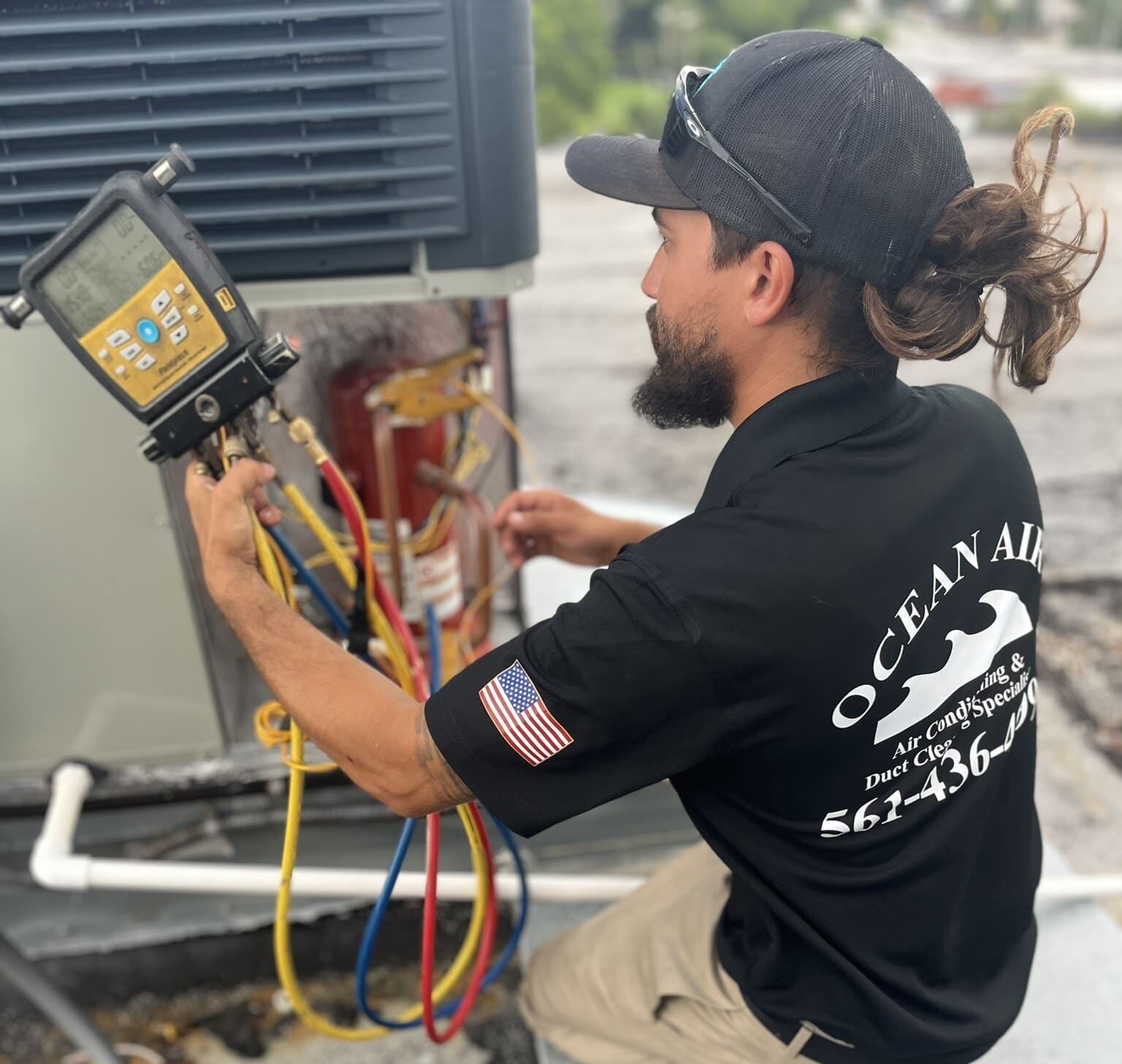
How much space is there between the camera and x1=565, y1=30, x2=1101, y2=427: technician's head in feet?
3.08

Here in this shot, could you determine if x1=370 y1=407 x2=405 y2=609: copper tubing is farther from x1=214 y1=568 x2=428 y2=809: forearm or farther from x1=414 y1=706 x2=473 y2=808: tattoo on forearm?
x1=414 y1=706 x2=473 y2=808: tattoo on forearm

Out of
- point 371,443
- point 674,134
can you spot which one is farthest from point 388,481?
point 674,134

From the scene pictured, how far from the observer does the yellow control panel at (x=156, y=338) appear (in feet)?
3.25

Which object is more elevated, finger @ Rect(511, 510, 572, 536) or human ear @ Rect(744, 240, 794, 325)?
human ear @ Rect(744, 240, 794, 325)

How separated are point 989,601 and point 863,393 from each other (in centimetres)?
25

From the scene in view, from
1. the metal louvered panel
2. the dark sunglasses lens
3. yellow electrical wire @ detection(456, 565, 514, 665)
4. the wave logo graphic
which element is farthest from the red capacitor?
the wave logo graphic

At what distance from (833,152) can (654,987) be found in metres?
1.00

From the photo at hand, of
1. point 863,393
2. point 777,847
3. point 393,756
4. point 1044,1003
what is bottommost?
point 1044,1003

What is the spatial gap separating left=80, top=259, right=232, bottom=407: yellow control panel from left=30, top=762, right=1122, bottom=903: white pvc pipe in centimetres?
69

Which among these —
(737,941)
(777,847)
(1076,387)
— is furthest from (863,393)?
(1076,387)

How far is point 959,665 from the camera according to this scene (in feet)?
3.32

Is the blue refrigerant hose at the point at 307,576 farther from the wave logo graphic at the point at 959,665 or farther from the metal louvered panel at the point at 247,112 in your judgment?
the wave logo graphic at the point at 959,665

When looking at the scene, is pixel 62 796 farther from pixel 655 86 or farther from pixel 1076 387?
pixel 655 86

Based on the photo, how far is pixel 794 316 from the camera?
3.26 ft
